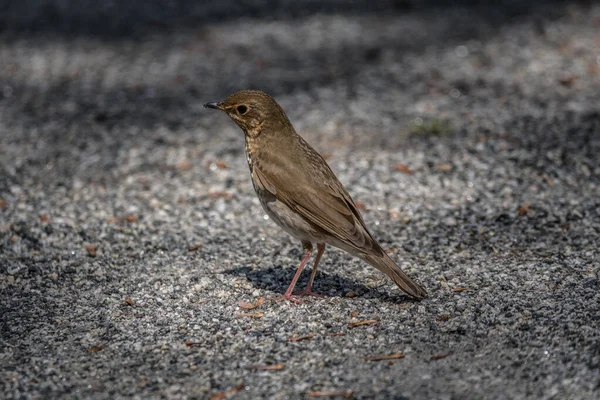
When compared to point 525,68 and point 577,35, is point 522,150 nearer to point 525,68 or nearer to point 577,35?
point 525,68

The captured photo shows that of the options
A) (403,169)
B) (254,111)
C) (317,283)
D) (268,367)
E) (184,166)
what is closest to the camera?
(268,367)

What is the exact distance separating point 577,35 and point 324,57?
3428mm

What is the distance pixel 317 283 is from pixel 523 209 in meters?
2.05

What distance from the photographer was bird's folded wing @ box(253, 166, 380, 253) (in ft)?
17.5

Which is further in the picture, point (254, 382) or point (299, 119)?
point (299, 119)

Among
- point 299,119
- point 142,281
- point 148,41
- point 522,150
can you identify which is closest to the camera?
point 142,281

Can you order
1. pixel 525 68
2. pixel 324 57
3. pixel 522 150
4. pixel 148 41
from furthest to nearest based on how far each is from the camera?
pixel 148 41 < pixel 324 57 < pixel 525 68 < pixel 522 150

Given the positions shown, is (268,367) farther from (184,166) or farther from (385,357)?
(184,166)

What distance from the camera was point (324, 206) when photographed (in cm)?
547

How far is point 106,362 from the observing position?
477 centimetres

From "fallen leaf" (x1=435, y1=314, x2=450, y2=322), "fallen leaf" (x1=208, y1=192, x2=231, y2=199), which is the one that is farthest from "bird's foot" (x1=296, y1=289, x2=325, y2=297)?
"fallen leaf" (x1=208, y1=192, x2=231, y2=199)

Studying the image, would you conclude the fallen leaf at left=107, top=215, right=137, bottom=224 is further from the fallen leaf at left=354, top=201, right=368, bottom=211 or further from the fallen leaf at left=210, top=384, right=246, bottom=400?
the fallen leaf at left=210, top=384, right=246, bottom=400

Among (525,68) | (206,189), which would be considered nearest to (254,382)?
(206,189)

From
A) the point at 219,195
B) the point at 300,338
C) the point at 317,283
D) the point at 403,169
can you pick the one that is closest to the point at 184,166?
the point at 219,195
